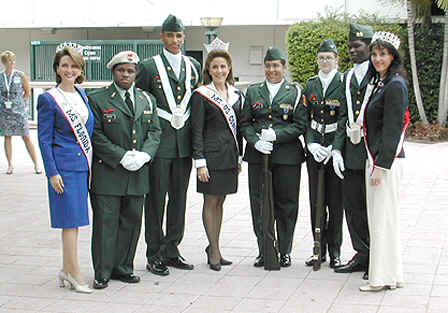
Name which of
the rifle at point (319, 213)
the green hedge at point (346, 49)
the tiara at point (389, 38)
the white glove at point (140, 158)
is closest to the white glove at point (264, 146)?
the rifle at point (319, 213)

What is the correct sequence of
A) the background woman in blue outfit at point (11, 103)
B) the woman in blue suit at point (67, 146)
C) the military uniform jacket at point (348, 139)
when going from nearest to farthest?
the woman in blue suit at point (67, 146) < the military uniform jacket at point (348, 139) < the background woman in blue outfit at point (11, 103)

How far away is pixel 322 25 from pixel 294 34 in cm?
74

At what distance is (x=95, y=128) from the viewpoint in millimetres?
5277

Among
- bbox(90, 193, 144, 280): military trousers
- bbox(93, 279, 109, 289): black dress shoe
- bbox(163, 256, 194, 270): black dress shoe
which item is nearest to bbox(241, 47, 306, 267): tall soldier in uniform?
bbox(163, 256, 194, 270): black dress shoe

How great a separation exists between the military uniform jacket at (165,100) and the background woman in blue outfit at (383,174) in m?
1.52

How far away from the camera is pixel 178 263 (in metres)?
5.90

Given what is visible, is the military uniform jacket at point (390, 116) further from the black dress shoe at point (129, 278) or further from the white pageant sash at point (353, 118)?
the black dress shoe at point (129, 278)

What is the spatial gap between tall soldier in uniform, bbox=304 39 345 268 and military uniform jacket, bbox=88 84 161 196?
4.59 feet

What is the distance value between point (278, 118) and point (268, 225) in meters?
0.91

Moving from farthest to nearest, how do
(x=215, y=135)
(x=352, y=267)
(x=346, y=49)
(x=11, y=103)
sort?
(x=346, y=49)
(x=11, y=103)
(x=215, y=135)
(x=352, y=267)

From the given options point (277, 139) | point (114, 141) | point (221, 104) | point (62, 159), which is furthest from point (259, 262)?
point (62, 159)

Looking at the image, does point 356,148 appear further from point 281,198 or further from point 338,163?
Answer: point 281,198

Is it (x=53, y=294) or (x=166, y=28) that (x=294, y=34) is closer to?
A: (x=166, y=28)

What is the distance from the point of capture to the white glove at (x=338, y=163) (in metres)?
5.53
